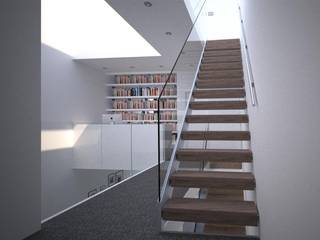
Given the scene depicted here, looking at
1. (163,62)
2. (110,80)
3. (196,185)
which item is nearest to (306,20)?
(196,185)

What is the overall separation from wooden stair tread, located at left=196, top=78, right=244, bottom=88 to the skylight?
2.91 m

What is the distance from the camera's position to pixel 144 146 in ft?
25.2

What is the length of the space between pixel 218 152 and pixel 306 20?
230 centimetres

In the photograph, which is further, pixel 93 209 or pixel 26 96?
pixel 93 209

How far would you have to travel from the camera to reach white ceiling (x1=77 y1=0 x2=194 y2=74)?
5.04 meters

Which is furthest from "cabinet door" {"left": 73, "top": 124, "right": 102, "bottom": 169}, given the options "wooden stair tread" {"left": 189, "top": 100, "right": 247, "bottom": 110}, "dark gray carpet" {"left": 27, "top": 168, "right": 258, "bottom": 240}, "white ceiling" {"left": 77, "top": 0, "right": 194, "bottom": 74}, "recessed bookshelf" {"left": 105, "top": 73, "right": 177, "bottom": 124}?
"wooden stair tread" {"left": 189, "top": 100, "right": 247, "bottom": 110}

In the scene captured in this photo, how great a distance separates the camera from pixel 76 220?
307 centimetres

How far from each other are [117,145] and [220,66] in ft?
11.2

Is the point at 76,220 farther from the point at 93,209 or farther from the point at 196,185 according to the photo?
the point at 196,185

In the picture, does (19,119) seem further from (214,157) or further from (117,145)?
(117,145)

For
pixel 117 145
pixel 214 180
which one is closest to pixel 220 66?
Answer: pixel 214 180

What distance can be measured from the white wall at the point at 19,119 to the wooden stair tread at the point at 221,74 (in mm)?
3257

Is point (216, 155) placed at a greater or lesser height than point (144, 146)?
greater

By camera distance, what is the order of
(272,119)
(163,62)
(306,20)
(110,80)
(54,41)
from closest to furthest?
1. (306,20)
2. (272,119)
3. (54,41)
4. (163,62)
5. (110,80)
